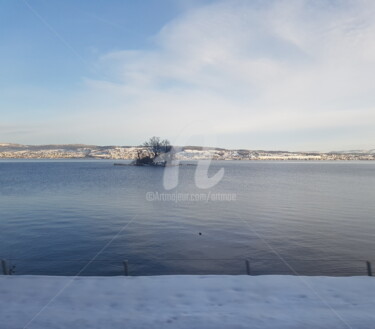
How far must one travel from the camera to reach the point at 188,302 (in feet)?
28.1

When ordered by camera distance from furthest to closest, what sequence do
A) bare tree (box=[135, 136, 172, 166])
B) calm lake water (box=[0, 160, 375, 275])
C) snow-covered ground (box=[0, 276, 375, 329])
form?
bare tree (box=[135, 136, 172, 166])
calm lake water (box=[0, 160, 375, 275])
snow-covered ground (box=[0, 276, 375, 329])

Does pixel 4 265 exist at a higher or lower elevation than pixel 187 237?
higher

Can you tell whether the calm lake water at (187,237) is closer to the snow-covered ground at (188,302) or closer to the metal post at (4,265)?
the snow-covered ground at (188,302)

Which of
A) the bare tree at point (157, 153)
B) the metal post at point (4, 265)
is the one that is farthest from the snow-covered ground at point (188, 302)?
the bare tree at point (157, 153)

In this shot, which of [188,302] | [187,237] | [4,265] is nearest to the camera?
[188,302]

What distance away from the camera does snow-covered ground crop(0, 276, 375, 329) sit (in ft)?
24.4

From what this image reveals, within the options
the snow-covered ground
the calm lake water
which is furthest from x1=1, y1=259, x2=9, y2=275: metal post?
the calm lake water

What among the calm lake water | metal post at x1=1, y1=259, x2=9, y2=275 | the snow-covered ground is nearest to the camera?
the snow-covered ground

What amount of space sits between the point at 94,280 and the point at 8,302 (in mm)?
2516

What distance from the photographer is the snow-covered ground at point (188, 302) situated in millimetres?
7449

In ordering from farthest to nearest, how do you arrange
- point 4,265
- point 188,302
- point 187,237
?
1. point 187,237
2. point 4,265
3. point 188,302

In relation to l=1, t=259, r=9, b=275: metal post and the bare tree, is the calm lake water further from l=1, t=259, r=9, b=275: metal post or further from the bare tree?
the bare tree

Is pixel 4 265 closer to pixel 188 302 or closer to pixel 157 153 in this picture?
pixel 188 302

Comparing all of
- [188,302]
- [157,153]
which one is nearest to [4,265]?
[188,302]
